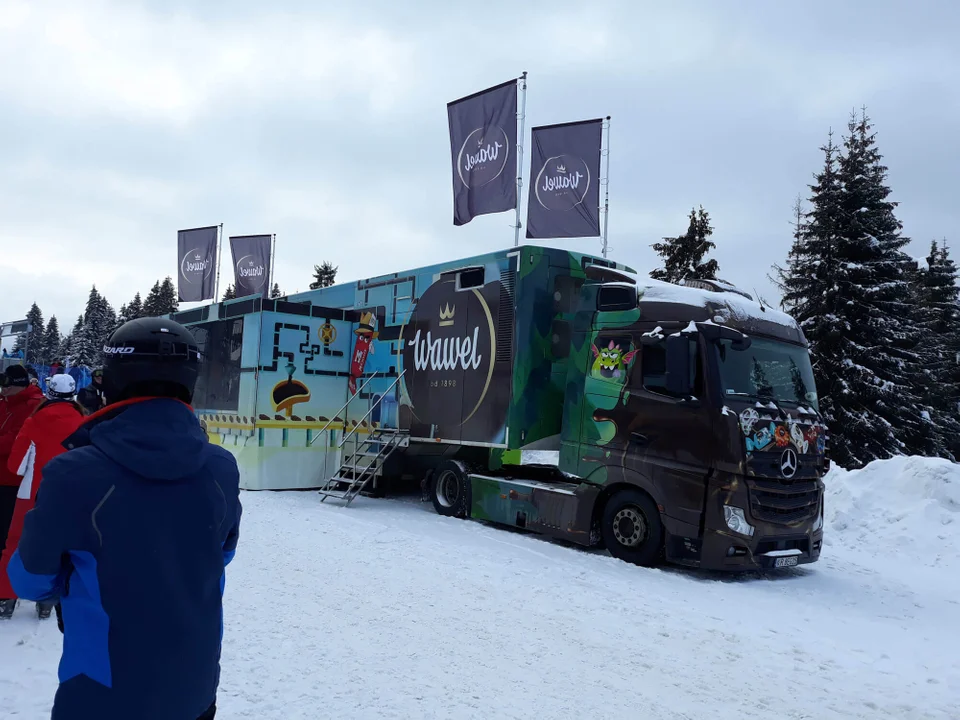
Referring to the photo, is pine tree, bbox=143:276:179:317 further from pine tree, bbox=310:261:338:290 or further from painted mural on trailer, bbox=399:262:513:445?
painted mural on trailer, bbox=399:262:513:445

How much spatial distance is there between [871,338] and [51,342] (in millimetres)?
93023

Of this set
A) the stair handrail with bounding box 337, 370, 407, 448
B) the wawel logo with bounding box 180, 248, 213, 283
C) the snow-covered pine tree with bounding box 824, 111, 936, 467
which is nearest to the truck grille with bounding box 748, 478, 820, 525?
the stair handrail with bounding box 337, 370, 407, 448

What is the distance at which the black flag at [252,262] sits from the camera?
22.2 meters

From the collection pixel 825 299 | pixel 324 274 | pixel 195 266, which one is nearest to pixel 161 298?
pixel 324 274

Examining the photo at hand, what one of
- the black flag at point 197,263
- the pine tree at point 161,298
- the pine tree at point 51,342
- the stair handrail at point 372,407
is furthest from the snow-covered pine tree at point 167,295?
the stair handrail at point 372,407

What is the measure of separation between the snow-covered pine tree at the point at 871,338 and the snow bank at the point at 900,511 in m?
11.1

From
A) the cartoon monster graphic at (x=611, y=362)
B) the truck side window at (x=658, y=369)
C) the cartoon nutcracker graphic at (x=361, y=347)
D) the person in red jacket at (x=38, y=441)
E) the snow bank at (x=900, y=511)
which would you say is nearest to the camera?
the person in red jacket at (x=38, y=441)

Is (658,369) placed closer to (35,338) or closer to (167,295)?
(167,295)

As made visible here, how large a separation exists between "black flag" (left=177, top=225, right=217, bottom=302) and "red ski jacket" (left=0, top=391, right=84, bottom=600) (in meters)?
17.7

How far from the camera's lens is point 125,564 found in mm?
1938

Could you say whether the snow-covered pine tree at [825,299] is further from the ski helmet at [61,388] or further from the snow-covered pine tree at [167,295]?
the snow-covered pine tree at [167,295]

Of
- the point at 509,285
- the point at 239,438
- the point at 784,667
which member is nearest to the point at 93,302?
the point at 239,438

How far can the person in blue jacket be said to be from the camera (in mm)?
1911

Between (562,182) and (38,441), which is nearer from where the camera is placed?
(38,441)
